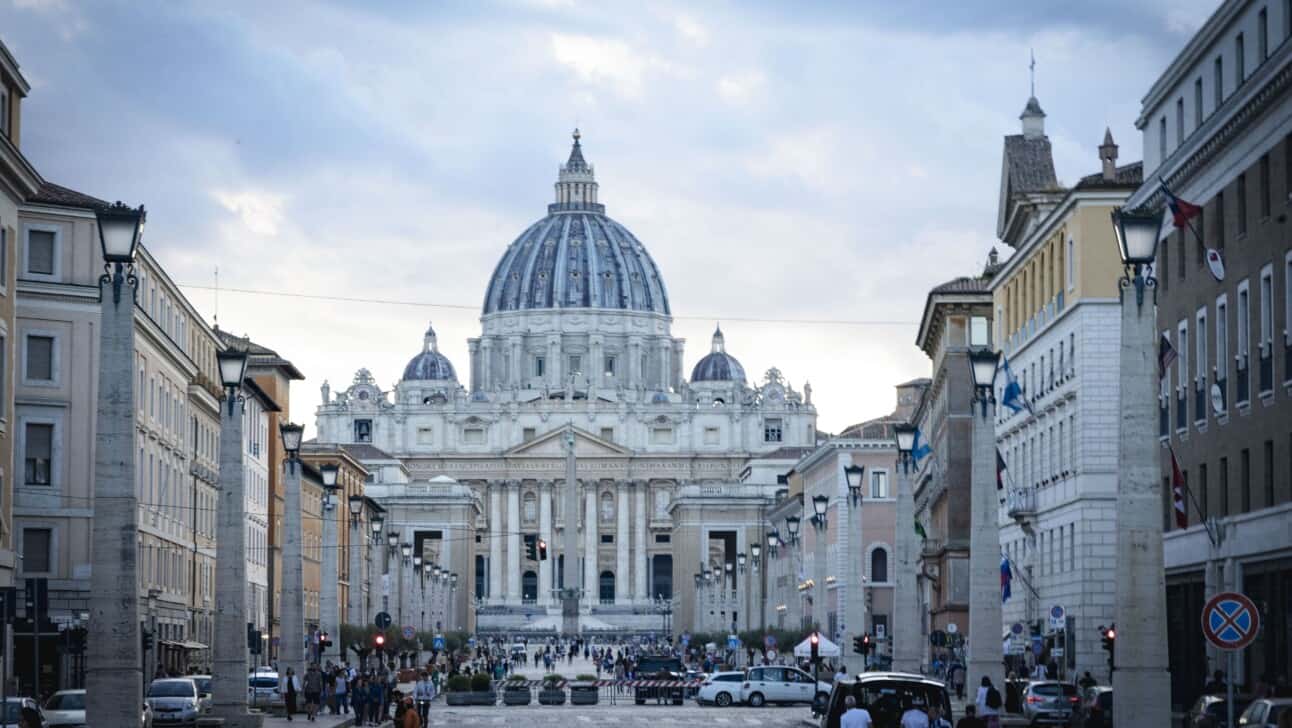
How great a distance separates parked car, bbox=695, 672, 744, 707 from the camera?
2894 inches

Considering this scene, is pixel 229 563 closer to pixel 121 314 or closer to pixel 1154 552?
pixel 121 314

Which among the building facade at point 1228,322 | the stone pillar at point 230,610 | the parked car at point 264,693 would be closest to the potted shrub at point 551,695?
the parked car at point 264,693

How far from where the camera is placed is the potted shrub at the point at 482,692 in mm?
76500

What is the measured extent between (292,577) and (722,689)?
22.7m

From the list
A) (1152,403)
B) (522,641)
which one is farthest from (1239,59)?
(522,641)

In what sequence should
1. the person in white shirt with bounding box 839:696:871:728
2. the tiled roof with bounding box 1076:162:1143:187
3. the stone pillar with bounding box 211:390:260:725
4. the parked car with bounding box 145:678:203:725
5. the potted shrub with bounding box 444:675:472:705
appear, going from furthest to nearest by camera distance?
the potted shrub with bounding box 444:675:472:705 < the tiled roof with bounding box 1076:162:1143:187 < the parked car with bounding box 145:678:203:725 < the stone pillar with bounding box 211:390:260:725 < the person in white shirt with bounding box 839:696:871:728

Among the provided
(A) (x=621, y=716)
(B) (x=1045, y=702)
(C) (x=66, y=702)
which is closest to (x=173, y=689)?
(C) (x=66, y=702)

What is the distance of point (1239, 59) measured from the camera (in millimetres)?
42344

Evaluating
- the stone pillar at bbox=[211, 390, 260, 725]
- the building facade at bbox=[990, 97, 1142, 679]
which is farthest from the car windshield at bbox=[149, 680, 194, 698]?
the building facade at bbox=[990, 97, 1142, 679]

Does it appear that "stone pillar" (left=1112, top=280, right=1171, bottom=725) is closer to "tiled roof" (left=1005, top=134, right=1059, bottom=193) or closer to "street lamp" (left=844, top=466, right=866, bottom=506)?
"street lamp" (left=844, top=466, right=866, bottom=506)

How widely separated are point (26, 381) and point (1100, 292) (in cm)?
2505

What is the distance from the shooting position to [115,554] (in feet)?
96.1

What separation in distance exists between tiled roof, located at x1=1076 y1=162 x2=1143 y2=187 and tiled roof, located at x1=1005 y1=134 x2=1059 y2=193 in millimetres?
9425

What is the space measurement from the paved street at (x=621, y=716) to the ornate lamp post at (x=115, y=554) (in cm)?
2635
